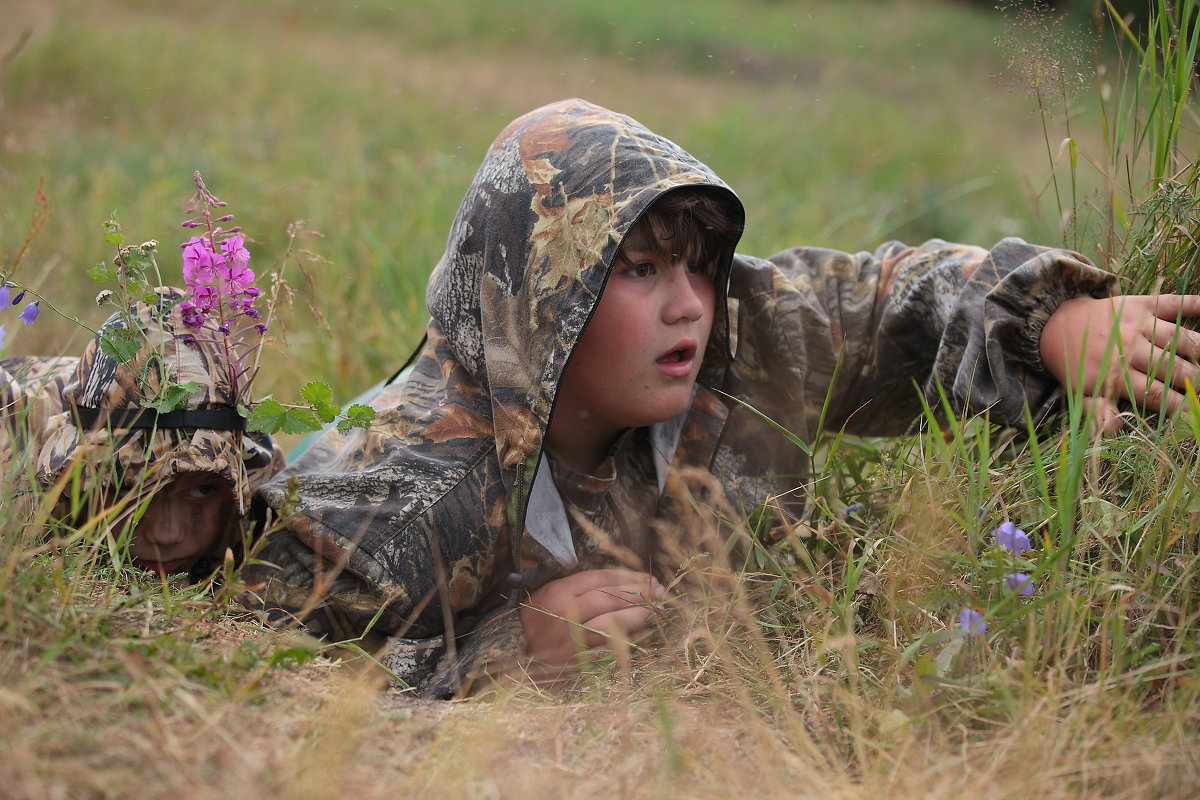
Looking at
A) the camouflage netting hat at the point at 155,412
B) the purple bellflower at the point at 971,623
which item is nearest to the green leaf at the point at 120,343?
the camouflage netting hat at the point at 155,412

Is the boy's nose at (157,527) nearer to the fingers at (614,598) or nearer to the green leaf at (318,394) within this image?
the green leaf at (318,394)

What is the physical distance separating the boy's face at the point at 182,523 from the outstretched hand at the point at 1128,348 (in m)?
1.71

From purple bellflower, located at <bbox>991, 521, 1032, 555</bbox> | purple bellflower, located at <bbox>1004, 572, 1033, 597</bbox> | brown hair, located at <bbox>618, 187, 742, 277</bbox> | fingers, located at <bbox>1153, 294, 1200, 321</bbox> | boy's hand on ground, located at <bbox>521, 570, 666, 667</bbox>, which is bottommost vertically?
boy's hand on ground, located at <bbox>521, 570, 666, 667</bbox>

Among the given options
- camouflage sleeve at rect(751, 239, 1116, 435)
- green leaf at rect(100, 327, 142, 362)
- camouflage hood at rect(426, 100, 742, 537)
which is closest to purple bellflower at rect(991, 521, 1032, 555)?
camouflage sleeve at rect(751, 239, 1116, 435)

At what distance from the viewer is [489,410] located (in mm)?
2260

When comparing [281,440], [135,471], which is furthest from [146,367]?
[281,440]

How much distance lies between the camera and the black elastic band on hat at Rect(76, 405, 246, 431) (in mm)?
1952

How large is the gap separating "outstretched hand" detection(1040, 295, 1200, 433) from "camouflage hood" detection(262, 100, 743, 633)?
714mm

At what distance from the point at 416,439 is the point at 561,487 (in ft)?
1.18

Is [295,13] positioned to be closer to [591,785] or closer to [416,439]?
[416,439]

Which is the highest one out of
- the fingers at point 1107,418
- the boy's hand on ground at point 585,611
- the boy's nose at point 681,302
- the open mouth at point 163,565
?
the boy's nose at point 681,302

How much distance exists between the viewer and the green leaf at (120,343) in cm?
192

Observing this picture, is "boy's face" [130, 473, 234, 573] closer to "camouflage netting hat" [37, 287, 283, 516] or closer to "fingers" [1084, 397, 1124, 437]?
"camouflage netting hat" [37, 287, 283, 516]

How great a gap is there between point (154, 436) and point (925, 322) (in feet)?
5.59
